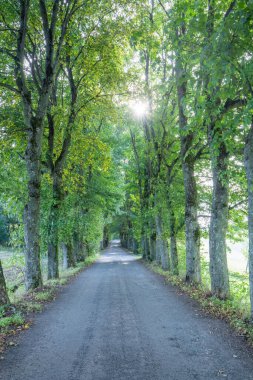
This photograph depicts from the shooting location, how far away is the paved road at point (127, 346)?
4711mm

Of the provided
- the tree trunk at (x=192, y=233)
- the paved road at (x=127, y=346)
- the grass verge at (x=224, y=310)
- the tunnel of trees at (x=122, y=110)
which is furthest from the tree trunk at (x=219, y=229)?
the tree trunk at (x=192, y=233)

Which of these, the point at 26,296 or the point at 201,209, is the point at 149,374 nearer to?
the point at 26,296

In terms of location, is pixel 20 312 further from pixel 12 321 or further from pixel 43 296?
pixel 43 296

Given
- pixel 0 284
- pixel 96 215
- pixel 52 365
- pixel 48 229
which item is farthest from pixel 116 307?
pixel 96 215

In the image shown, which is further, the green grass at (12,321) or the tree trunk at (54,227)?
the tree trunk at (54,227)

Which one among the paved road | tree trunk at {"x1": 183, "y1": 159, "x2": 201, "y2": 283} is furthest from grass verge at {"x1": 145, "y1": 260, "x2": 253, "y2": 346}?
tree trunk at {"x1": 183, "y1": 159, "x2": 201, "y2": 283}

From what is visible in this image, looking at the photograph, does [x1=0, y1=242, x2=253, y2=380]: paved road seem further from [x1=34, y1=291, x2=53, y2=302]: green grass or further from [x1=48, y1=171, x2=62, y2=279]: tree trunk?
[x1=48, y1=171, x2=62, y2=279]: tree trunk

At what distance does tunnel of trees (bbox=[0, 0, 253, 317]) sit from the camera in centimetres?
660

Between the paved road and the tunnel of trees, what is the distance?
1589mm

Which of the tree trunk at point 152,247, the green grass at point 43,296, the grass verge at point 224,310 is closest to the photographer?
the grass verge at point 224,310

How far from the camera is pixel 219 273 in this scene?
32.4 ft

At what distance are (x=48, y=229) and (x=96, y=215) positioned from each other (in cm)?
1379

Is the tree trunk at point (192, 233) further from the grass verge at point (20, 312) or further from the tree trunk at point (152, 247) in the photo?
the tree trunk at point (152, 247)

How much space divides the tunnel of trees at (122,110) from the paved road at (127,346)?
159 centimetres
